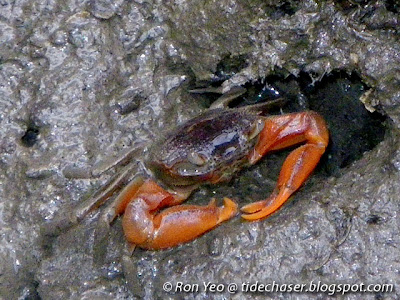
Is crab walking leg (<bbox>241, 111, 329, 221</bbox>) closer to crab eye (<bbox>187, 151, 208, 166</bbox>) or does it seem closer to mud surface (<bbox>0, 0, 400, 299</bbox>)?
mud surface (<bbox>0, 0, 400, 299</bbox>)

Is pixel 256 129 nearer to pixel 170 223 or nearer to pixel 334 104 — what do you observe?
pixel 334 104

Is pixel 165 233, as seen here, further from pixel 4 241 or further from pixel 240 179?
pixel 4 241

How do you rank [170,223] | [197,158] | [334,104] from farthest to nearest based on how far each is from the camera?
[334,104] < [197,158] < [170,223]

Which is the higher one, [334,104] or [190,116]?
[334,104]

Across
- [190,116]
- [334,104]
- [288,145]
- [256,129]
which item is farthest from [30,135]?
[334,104]

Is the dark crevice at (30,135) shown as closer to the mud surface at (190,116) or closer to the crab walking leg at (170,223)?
the mud surface at (190,116)

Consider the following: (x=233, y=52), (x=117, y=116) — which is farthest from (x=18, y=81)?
(x=233, y=52)

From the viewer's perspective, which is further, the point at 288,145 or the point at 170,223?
the point at 288,145
